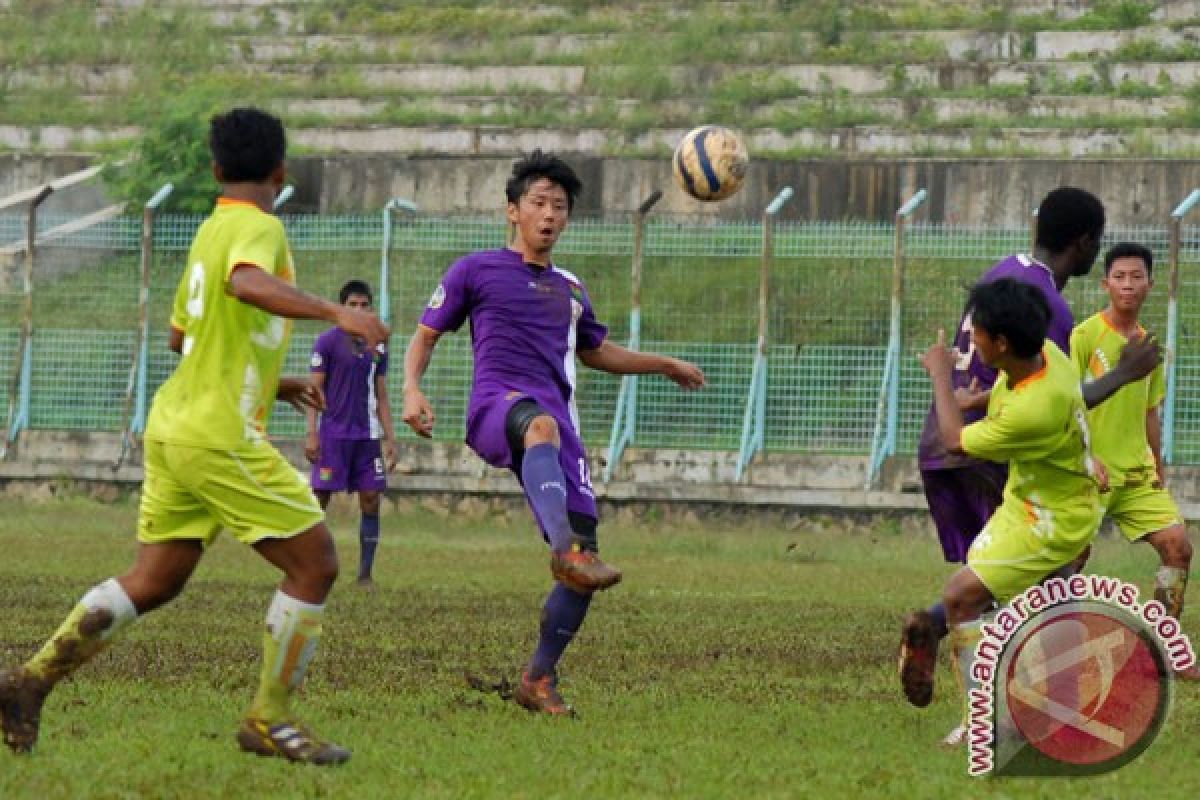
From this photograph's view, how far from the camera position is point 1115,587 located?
8492 mm

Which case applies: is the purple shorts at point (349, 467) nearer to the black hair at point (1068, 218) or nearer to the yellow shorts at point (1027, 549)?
the black hair at point (1068, 218)

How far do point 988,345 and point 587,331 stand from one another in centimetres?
252

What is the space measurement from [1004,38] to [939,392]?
25.8 m

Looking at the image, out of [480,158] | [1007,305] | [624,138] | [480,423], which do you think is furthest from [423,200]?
[1007,305]

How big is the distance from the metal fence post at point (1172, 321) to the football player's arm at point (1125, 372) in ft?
41.7

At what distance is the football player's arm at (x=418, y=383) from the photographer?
10383mm

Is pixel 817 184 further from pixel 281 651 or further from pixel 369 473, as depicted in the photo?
pixel 281 651

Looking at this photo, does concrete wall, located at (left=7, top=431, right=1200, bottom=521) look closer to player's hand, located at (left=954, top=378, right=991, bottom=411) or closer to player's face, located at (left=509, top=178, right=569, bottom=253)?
player's face, located at (left=509, top=178, right=569, bottom=253)

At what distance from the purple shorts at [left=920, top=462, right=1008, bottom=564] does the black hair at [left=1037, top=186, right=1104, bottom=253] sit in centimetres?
92

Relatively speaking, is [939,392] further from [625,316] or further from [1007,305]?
[625,316]

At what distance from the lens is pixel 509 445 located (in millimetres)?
10430

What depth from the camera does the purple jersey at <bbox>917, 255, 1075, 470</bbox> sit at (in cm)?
962

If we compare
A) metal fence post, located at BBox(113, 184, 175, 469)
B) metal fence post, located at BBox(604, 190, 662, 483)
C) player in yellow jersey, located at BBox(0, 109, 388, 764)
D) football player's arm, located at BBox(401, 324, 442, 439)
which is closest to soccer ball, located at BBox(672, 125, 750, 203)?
football player's arm, located at BBox(401, 324, 442, 439)

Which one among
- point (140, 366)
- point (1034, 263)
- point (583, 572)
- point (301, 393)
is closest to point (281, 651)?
point (301, 393)
